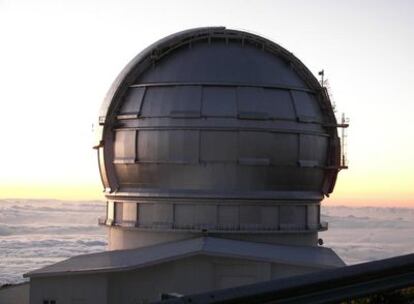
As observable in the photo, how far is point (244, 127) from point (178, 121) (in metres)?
2.29

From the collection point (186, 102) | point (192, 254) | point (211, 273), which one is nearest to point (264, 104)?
point (186, 102)

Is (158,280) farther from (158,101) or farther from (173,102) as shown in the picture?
(158,101)

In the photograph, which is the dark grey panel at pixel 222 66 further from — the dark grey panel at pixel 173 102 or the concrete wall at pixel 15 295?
the concrete wall at pixel 15 295

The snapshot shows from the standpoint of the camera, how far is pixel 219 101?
23938 millimetres

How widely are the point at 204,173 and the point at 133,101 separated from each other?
407cm

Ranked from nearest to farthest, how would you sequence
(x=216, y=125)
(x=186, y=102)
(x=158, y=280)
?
(x=158, y=280) < (x=216, y=125) < (x=186, y=102)

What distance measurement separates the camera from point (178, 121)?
78.3 ft

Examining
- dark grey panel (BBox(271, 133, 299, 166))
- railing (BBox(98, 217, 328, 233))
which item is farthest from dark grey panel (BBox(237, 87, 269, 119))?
railing (BBox(98, 217, 328, 233))

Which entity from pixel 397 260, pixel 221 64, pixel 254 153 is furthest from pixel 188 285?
pixel 397 260

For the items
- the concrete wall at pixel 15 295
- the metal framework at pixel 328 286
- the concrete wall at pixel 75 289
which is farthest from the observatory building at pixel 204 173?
the metal framework at pixel 328 286

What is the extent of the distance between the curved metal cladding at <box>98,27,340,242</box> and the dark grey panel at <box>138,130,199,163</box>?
3 centimetres

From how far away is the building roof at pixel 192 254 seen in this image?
22.0 m

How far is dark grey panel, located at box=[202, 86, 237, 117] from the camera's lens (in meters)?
23.7

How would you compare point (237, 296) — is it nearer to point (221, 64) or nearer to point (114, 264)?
point (114, 264)
